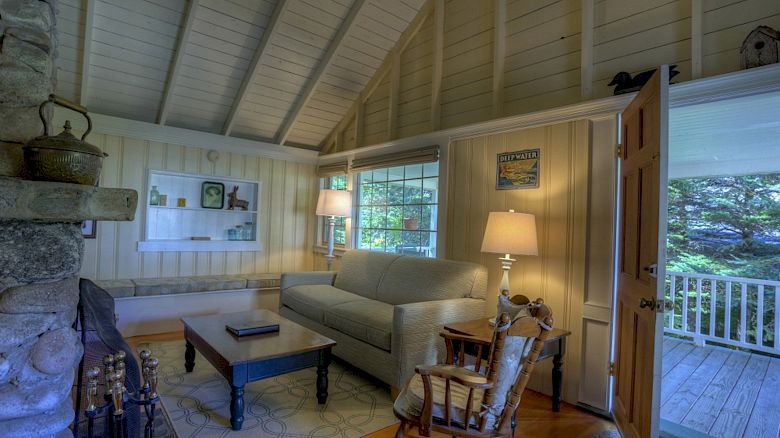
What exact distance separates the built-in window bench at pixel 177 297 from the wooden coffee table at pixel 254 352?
4.44 feet

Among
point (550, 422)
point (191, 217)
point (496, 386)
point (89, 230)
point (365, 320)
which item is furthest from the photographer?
point (191, 217)

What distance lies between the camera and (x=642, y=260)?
2.03m

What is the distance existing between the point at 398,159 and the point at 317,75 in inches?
51.1

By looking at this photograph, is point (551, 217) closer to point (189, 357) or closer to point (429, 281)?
point (429, 281)

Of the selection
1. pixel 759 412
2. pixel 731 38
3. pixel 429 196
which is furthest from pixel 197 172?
pixel 759 412

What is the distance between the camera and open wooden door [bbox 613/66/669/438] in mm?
1790

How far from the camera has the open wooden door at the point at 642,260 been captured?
5.87 ft

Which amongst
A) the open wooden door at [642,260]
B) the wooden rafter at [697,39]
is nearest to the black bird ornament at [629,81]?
the wooden rafter at [697,39]

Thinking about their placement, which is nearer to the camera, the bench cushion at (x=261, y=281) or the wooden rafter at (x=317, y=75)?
the wooden rafter at (x=317, y=75)

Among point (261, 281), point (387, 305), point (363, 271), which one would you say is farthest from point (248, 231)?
point (387, 305)

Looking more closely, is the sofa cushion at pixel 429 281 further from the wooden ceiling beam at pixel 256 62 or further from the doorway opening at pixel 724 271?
the wooden ceiling beam at pixel 256 62

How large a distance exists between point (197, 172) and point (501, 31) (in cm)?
365

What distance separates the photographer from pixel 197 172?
4.72 meters

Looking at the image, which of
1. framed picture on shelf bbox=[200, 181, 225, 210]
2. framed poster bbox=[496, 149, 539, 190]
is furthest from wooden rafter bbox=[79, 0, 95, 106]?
framed poster bbox=[496, 149, 539, 190]
